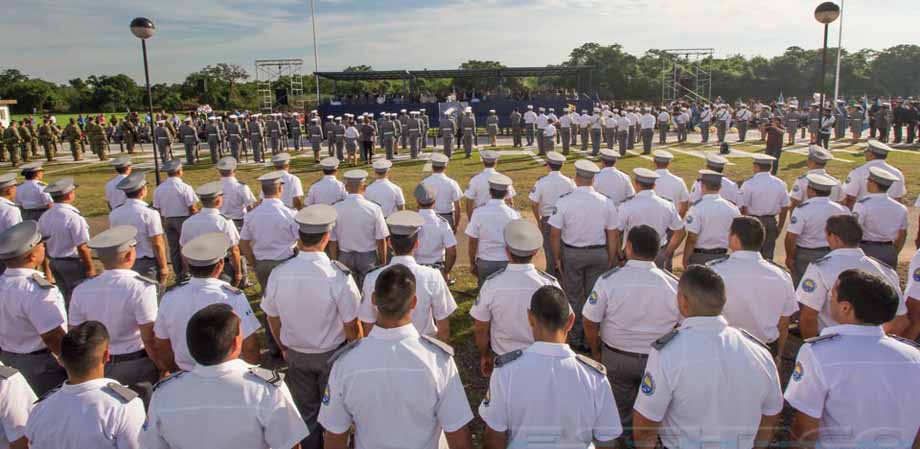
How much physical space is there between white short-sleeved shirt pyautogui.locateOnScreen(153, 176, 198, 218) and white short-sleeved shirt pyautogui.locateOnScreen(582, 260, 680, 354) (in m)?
5.91

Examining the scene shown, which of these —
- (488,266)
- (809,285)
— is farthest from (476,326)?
(809,285)

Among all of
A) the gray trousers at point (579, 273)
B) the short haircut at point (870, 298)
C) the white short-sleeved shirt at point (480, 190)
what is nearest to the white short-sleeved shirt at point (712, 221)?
the gray trousers at point (579, 273)

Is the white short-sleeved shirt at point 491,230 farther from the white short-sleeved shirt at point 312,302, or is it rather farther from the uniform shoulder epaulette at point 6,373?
the uniform shoulder epaulette at point 6,373

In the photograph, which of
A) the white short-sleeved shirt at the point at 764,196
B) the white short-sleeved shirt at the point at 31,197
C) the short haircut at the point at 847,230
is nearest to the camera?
the short haircut at the point at 847,230

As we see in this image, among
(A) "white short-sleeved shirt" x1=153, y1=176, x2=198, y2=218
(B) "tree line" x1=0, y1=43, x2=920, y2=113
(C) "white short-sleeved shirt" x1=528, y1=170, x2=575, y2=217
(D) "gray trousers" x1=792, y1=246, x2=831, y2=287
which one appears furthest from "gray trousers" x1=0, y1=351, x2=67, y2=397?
(B) "tree line" x1=0, y1=43, x2=920, y2=113

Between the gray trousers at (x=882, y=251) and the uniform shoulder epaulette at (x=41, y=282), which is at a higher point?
the uniform shoulder epaulette at (x=41, y=282)

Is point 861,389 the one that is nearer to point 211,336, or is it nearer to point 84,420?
point 211,336

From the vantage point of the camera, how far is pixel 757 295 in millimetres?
4000

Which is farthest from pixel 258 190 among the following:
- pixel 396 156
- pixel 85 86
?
pixel 85 86

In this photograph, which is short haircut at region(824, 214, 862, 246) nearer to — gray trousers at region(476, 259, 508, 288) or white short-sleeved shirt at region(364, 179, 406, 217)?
gray trousers at region(476, 259, 508, 288)

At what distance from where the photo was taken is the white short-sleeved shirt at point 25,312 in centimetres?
387

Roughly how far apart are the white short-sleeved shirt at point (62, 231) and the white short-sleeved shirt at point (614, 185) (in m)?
6.22

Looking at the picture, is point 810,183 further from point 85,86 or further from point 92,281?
point 85,86

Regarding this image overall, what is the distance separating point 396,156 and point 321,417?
20021 mm
